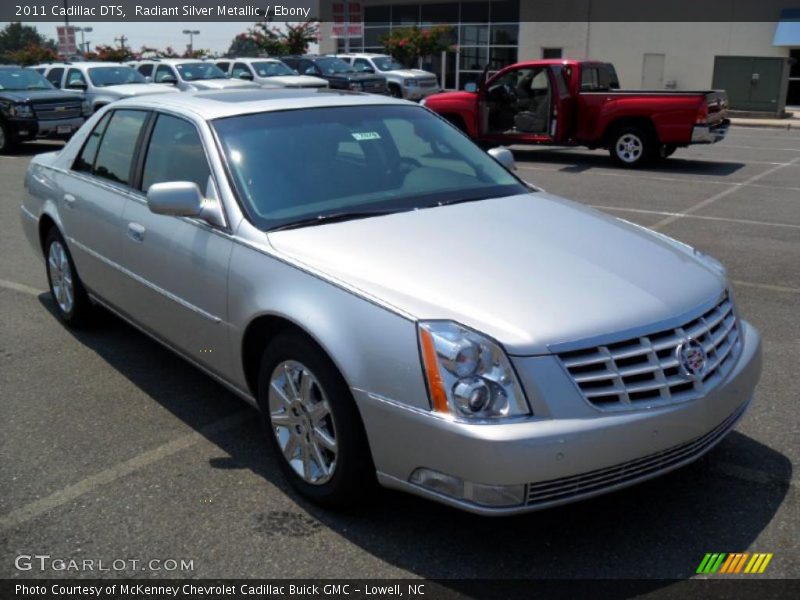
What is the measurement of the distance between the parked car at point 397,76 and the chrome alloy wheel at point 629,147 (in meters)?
14.9

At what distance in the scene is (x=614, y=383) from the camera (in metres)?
2.95

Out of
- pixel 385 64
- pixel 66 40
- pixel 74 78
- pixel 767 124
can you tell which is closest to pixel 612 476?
pixel 74 78

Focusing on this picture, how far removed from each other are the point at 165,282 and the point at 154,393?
84cm

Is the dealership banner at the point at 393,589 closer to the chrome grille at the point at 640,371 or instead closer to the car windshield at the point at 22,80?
the chrome grille at the point at 640,371

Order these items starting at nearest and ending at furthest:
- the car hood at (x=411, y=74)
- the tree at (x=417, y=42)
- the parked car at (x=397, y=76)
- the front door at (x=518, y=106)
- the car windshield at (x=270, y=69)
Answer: the front door at (x=518, y=106) → the car windshield at (x=270, y=69) → the parked car at (x=397, y=76) → the car hood at (x=411, y=74) → the tree at (x=417, y=42)

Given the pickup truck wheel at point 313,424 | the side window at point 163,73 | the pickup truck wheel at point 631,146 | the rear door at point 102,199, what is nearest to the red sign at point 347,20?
the side window at point 163,73

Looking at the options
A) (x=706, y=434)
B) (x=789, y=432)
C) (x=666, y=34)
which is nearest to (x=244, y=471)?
(x=706, y=434)

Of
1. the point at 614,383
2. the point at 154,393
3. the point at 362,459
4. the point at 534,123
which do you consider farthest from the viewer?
the point at 534,123

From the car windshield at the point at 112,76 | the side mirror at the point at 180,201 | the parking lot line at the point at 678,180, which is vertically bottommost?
the parking lot line at the point at 678,180

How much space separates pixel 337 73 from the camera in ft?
89.6

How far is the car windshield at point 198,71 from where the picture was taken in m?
23.1

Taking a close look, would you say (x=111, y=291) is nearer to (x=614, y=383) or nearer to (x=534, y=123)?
(x=614, y=383)

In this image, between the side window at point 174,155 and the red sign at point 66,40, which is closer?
the side window at point 174,155

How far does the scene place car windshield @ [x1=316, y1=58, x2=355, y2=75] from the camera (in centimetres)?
2747
